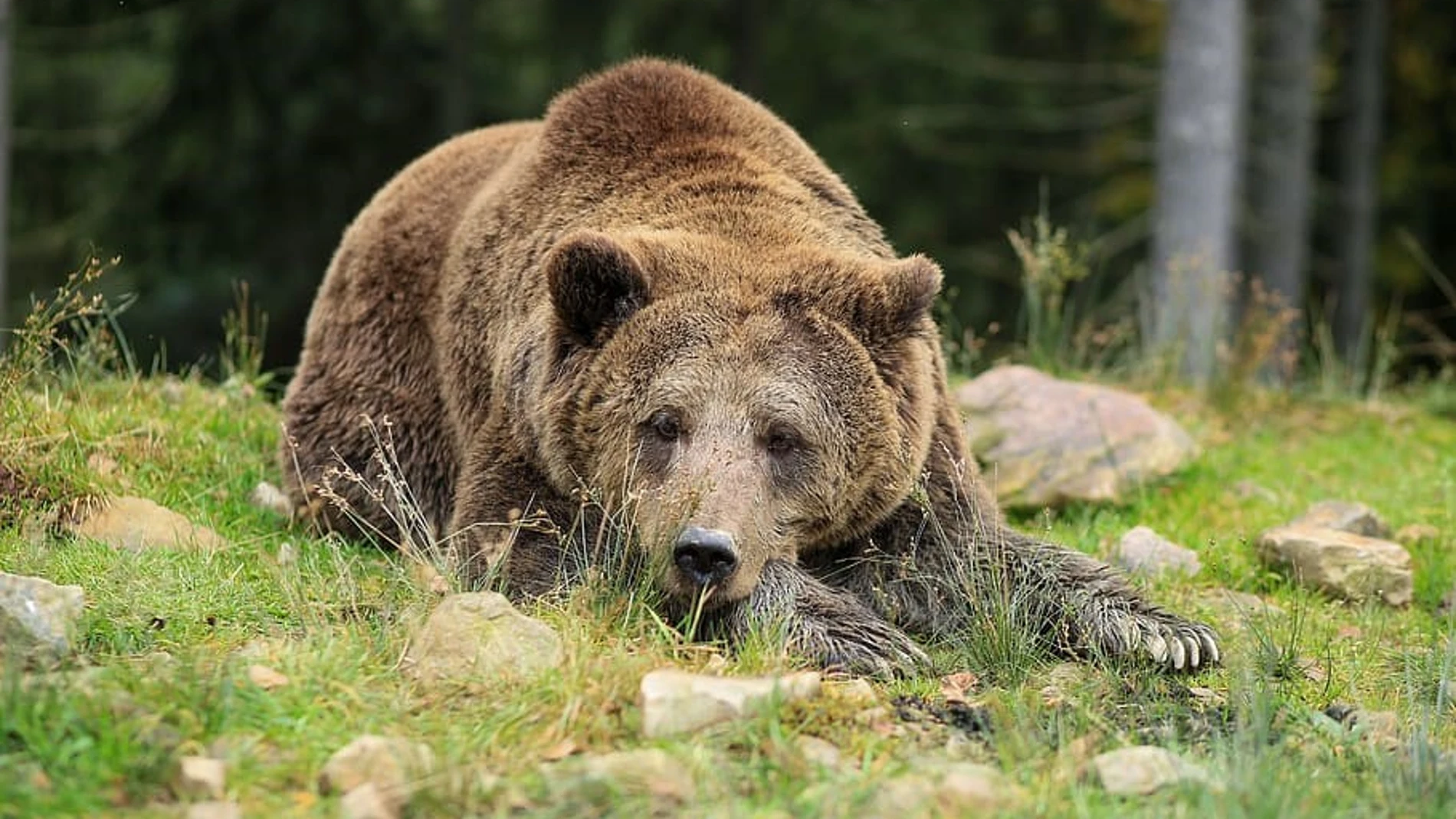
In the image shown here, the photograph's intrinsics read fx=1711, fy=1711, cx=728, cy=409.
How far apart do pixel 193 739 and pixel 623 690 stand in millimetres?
994

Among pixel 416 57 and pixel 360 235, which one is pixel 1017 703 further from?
pixel 416 57

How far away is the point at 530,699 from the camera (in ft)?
13.5

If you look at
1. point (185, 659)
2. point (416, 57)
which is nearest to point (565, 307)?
point (185, 659)

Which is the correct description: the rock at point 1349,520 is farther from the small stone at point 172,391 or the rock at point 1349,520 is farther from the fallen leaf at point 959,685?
the small stone at point 172,391

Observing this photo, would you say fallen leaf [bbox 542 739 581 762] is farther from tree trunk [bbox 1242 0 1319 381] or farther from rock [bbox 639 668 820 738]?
tree trunk [bbox 1242 0 1319 381]

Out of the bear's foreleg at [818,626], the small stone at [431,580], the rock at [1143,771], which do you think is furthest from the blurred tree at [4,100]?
the rock at [1143,771]

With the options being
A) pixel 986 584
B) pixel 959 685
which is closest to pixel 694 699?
pixel 959 685

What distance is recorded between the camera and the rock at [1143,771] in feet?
12.6

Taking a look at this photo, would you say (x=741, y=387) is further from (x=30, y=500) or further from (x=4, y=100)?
(x=4, y=100)

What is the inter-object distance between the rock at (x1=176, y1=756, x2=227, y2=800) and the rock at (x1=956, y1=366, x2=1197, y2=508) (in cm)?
433

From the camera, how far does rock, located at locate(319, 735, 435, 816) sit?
3.63 meters

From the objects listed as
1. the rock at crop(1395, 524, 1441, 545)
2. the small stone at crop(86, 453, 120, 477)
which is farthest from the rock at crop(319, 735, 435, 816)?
the rock at crop(1395, 524, 1441, 545)

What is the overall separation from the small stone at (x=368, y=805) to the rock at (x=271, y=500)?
3.30 m

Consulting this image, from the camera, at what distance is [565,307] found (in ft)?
17.7
